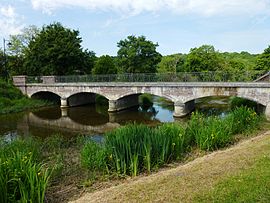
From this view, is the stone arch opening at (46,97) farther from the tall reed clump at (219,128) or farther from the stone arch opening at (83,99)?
the tall reed clump at (219,128)

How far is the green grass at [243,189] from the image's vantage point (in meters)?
4.92

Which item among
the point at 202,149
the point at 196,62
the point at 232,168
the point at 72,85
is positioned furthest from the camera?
the point at 196,62

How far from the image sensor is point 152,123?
20.6 meters

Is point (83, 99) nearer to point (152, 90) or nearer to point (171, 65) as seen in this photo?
point (152, 90)

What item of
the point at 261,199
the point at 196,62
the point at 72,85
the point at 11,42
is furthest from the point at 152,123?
the point at 11,42

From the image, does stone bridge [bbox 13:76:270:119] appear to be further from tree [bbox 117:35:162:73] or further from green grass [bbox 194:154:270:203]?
green grass [bbox 194:154:270:203]

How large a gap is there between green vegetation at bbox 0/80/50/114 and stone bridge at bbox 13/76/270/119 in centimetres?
109

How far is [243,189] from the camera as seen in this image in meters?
5.22

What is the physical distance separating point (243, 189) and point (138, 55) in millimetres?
32854

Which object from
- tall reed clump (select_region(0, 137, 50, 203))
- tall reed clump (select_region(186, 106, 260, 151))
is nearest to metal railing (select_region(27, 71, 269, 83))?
tall reed clump (select_region(186, 106, 260, 151))

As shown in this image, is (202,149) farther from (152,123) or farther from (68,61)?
(68,61)

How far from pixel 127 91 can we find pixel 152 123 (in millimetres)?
5159

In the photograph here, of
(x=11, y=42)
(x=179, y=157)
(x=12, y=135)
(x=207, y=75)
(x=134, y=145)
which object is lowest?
(x=12, y=135)

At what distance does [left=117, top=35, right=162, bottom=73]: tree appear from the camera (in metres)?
36.8
